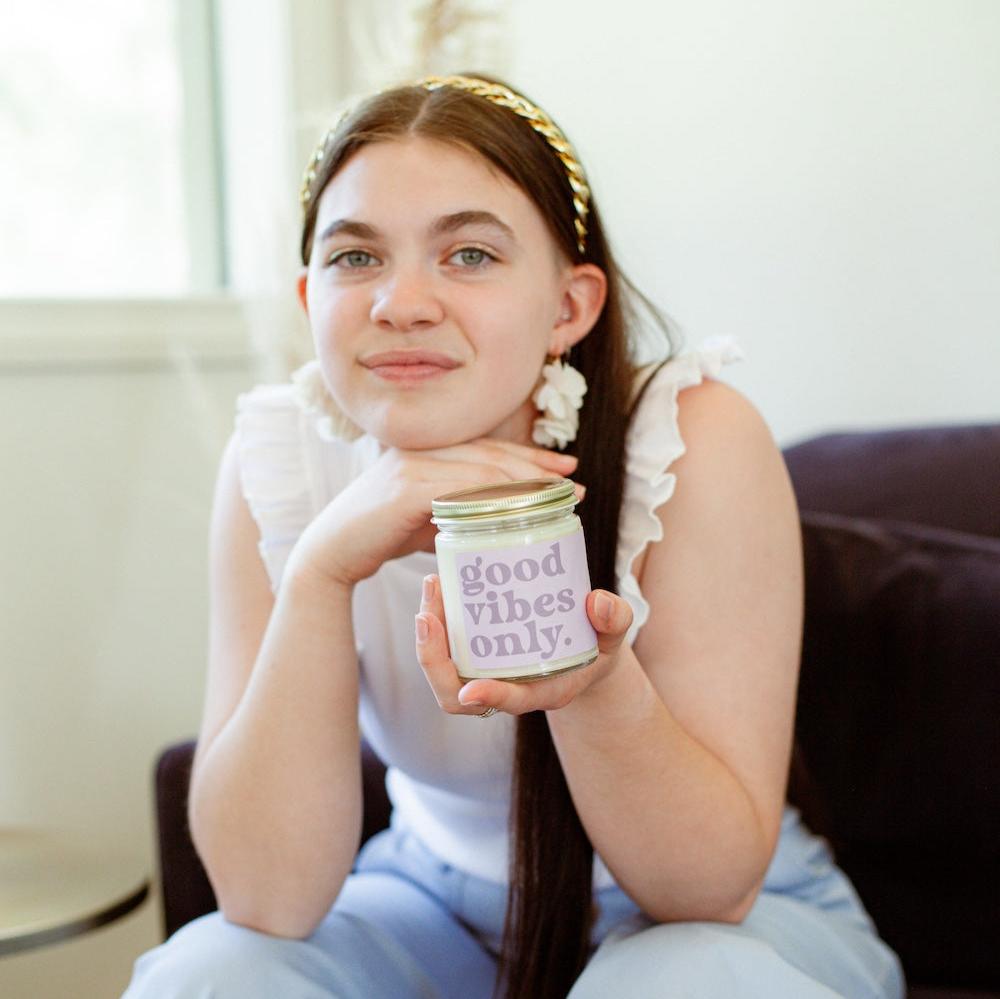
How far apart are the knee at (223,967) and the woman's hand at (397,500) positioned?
30cm

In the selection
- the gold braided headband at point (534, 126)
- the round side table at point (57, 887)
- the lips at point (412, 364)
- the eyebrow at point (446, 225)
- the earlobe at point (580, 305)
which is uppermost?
the gold braided headband at point (534, 126)

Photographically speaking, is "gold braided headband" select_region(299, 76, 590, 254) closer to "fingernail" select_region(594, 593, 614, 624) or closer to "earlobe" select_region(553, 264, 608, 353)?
"earlobe" select_region(553, 264, 608, 353)

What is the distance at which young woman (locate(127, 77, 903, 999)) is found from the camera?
0.97 meters

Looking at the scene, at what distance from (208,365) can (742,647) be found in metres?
1.23

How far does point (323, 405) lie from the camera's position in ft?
3.83

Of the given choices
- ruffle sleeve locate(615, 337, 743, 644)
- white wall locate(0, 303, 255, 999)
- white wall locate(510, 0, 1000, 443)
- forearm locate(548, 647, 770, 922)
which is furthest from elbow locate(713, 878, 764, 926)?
white wall locate(0, 303, 255, 999)

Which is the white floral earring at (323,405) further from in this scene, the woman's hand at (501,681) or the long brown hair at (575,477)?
the woman's hand at (501,681)

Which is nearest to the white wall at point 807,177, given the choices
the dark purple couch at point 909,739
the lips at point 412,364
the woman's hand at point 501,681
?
the dark purple couch at point 909,739

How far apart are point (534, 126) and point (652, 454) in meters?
0.30

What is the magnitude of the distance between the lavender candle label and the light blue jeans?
306 millimetres

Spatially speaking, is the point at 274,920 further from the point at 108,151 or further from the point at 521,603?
the point at 108,151

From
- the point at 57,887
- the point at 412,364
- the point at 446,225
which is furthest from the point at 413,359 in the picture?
the point at 57,887

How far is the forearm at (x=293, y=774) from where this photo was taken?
3.41 ft

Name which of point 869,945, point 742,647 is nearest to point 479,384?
point 742,647
